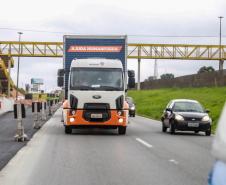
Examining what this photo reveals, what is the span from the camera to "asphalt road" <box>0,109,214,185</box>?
7836 mm

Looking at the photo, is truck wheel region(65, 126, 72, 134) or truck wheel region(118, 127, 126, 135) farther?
truck wheel region(118, 127, 126, 135)

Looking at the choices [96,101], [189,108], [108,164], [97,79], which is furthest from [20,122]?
[189,108]

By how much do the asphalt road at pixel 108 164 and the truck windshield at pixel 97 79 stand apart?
3.57 metres

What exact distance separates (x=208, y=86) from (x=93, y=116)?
37.2 metres

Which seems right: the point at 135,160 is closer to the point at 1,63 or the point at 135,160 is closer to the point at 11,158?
the point at 11,158

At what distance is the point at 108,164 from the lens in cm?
967

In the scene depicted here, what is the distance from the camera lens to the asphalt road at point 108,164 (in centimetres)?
784

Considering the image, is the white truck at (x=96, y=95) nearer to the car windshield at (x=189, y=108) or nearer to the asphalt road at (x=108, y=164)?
the car windshield at (x=189, y=108)

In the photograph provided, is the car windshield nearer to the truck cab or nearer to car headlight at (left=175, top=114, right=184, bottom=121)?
car headlight at (left=175, top=114, right=184, bottom=121)

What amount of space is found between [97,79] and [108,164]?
810 cm

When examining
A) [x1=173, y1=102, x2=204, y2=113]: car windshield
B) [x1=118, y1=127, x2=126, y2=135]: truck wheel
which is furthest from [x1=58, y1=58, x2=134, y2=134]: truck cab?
[x1=173, y1=102, x2=204, y2=113]: car windshield

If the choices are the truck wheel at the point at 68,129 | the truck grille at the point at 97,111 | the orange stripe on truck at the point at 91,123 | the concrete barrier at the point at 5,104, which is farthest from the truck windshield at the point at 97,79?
the concrete barrier at the point at 5,104

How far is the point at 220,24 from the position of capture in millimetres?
73250

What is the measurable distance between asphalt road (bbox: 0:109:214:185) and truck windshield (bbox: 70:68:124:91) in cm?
357
